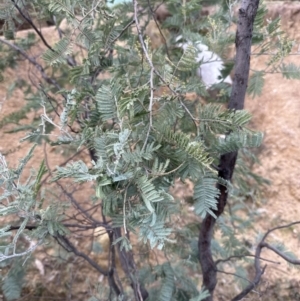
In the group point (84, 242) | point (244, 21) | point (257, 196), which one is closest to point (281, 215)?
point (257, 196)

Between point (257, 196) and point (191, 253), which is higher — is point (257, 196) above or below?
below

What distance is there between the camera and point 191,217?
5.12 ft

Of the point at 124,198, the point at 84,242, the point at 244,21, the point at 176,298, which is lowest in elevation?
the point at 84,242

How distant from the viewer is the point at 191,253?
3.34 ft

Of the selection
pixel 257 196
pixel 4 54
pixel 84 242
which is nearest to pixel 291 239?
pixel 257 196

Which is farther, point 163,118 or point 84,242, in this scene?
point 84,242

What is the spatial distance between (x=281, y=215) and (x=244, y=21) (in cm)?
94

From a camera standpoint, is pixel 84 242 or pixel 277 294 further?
pixel 84 242

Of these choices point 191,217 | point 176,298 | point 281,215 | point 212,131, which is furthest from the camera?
point 191,217

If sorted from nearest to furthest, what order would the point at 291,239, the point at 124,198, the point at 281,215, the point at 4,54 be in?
the point at 124,198 → the point at 4,54 → the point at 291,239 → the point at 281,215

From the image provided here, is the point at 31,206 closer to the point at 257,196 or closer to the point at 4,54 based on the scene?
the point at 4,54

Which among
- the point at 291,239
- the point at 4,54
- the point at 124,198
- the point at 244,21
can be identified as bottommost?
the point at 291,239

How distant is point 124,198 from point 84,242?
43.6 inches

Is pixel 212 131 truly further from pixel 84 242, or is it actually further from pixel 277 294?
pixel 84 242
